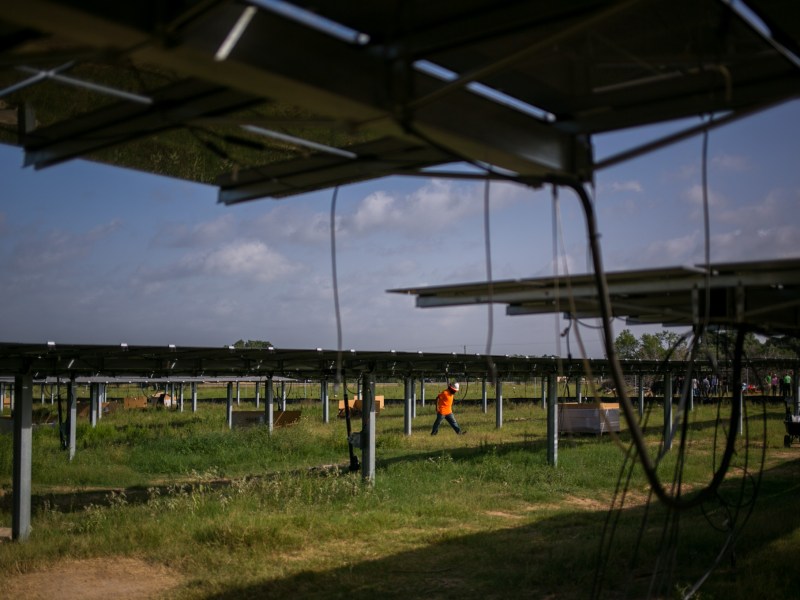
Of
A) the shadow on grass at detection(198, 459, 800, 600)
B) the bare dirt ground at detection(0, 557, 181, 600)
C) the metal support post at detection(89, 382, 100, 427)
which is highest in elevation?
the metal support post at detection(89, 382, 100, 427)

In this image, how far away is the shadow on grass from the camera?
7.37 metres

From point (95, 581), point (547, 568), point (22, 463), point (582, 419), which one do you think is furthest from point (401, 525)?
point (582, 419)

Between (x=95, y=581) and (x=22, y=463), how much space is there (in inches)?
113

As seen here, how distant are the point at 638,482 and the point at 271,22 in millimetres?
13647

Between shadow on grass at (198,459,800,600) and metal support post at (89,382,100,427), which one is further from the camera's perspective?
metal support post at (89,382,100,427)

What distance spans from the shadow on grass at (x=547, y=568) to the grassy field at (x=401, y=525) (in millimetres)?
27

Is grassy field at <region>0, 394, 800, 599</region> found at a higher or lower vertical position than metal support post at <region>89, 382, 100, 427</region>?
lower

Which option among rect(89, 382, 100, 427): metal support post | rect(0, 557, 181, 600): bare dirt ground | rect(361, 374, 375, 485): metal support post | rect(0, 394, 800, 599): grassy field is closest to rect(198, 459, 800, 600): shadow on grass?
rect(0, 394, 800, 599): grassy field

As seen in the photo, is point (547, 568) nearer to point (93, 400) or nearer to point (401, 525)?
point (401, 525)

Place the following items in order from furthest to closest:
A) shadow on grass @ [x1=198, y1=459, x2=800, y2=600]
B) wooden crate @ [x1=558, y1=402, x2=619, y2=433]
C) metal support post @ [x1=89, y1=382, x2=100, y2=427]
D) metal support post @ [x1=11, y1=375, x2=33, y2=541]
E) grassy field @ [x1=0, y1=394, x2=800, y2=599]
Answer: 1. metal support post @ [x1=89, y1=382, x2=100, y2=427]
2. wooden crate @ [x1=558, y1=402, x2=619, y2=433]
3. metal support post @ [x1=11, y1=375, x2=33, y2=541]
4. grassy field @ [x1=0, y1=394, x2=800, y2=599]
5. shadow on grass @ [x1=198, y1=459, x2=800, y2=600]

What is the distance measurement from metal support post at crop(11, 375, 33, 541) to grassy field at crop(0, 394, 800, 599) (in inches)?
11.2

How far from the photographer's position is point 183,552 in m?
8.97

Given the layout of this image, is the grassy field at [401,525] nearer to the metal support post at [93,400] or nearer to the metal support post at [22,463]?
the metal support post at [22,463]

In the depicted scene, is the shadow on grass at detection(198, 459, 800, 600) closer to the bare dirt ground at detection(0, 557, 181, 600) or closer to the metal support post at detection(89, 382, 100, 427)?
the bare dirt ground at detection(0, 557, 181, 600)
